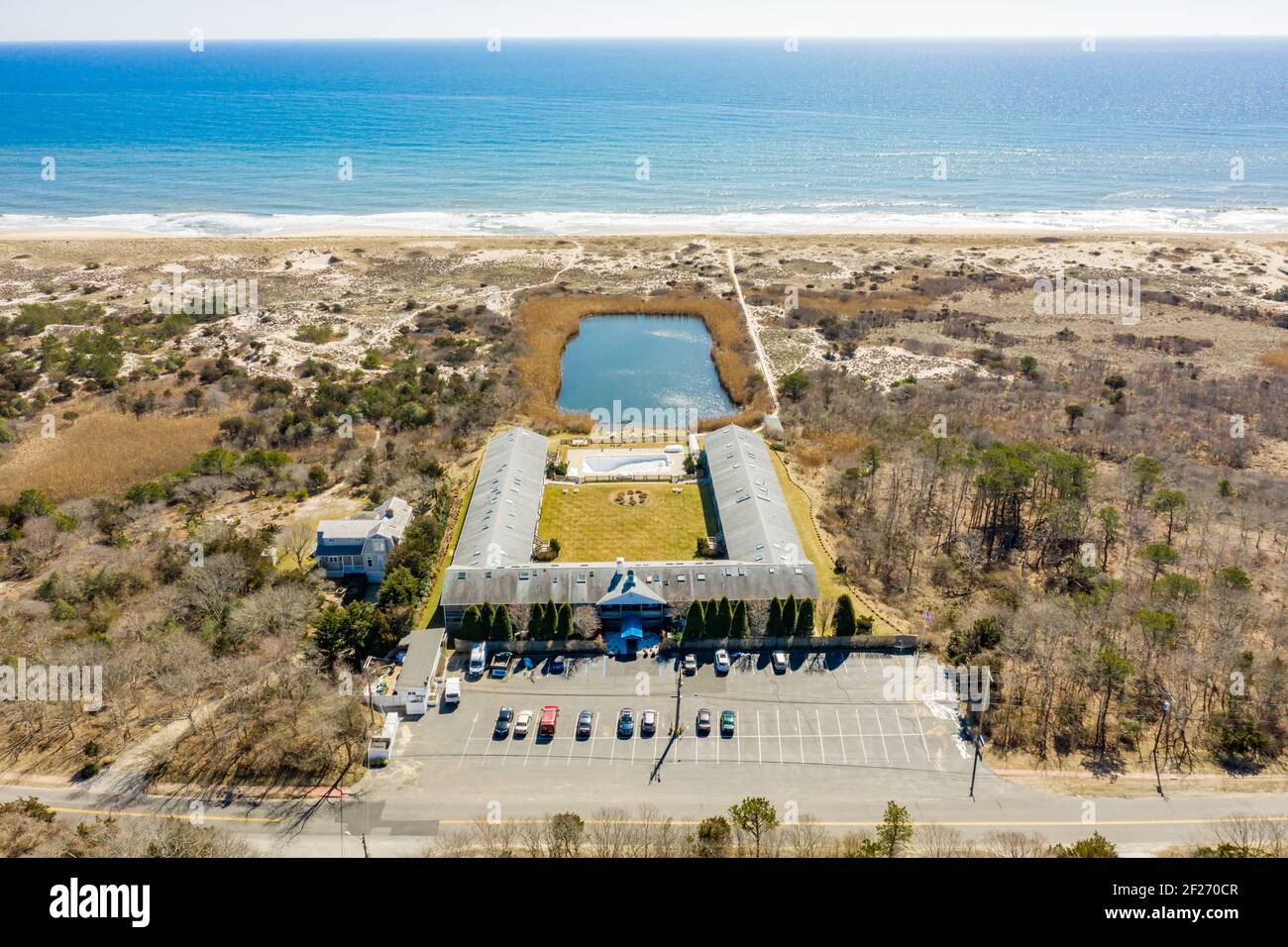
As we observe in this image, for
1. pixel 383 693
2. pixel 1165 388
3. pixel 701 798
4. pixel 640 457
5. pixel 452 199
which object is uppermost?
pixel 452 199

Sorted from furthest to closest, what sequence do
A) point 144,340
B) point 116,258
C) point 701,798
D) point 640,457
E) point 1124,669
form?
point 116,258
point 144,340
point 640,457
point 1124,669
point 701,798

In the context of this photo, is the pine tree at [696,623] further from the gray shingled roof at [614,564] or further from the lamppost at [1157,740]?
the lamppost at [1157,740]

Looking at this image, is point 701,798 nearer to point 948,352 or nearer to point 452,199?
point 948,352

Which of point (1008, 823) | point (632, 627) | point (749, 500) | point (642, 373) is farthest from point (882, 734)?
point (642, 373)

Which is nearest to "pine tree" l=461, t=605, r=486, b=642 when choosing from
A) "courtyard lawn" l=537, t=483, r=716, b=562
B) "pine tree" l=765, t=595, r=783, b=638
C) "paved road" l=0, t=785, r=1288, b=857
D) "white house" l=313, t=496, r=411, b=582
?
"courtyard lawn" l=537, t=483, r=716, b=562

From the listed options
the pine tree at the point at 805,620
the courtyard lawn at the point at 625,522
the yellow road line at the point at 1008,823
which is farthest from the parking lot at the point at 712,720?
the courtyard lawn at the point at 625,522

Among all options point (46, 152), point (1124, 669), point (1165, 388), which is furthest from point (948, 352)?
point (46, 152)

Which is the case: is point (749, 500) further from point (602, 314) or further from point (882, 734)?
point (602, 314)
